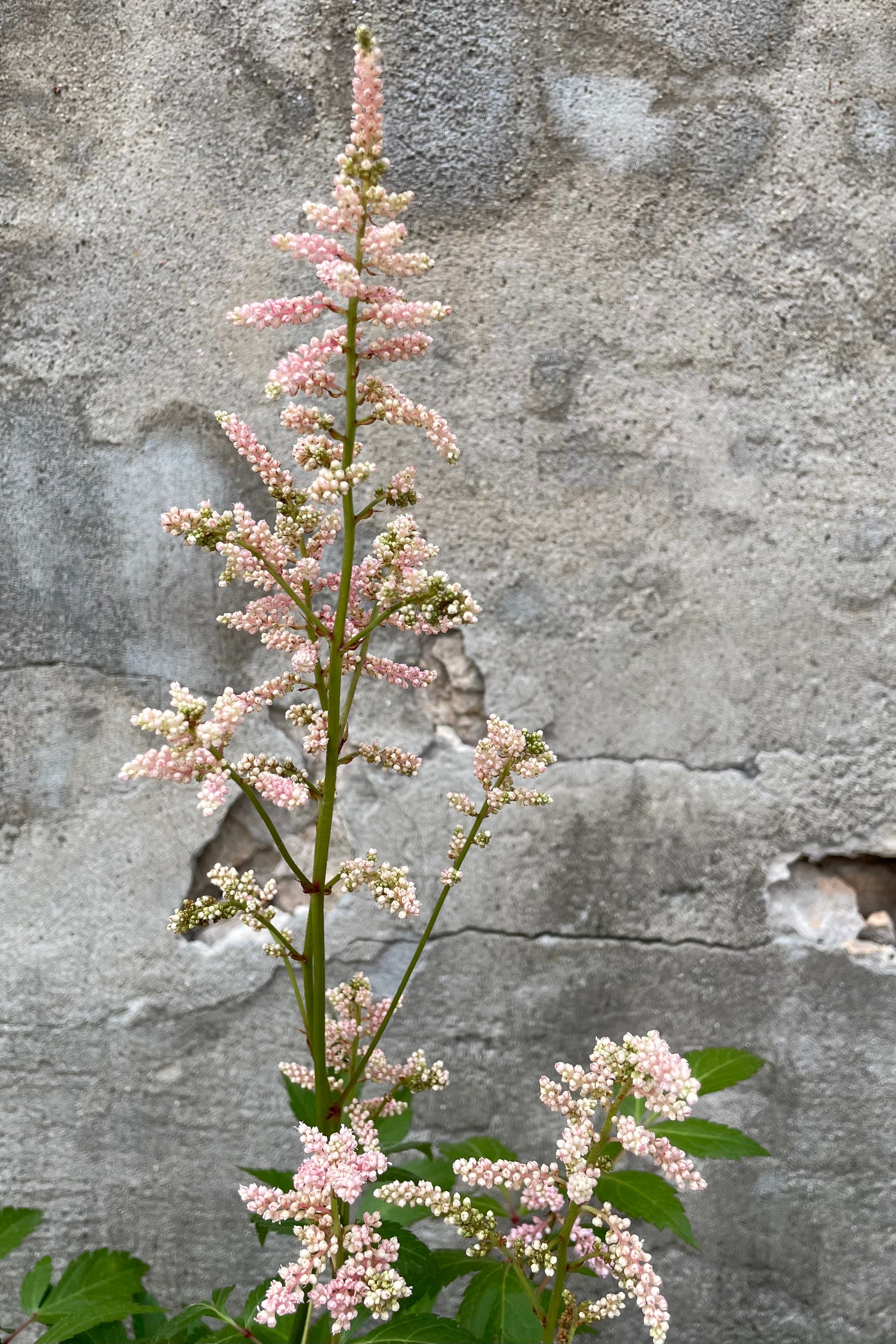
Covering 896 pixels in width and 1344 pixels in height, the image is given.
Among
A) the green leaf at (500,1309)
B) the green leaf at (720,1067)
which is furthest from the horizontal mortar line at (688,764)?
the green leaf at (500,1309)

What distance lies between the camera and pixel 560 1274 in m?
0.95

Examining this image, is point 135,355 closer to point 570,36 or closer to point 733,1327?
point 570,36

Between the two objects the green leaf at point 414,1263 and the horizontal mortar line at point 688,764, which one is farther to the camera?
the horizontal mortar line at point 688,764

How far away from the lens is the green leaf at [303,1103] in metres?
1.18

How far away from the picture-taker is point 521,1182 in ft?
3.13

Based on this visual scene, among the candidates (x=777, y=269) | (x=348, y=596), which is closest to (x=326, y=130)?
(x=777, y=269)

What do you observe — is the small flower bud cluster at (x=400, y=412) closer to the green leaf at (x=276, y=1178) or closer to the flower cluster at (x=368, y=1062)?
the flower cluster at (x=368, y=1062)

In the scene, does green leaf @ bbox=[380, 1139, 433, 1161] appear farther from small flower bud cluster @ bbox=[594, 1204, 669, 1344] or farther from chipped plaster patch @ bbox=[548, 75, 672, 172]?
chipped plaster patch @ bbox=[548, 75, 672, 172]

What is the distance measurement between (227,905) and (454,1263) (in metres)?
0.59

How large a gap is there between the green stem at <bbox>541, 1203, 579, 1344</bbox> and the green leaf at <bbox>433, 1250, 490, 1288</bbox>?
0.19 meters

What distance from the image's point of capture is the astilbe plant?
84 cm

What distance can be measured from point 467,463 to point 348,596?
38.0 inches

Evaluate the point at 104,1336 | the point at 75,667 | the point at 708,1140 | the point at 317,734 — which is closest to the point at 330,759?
the point at 317,734

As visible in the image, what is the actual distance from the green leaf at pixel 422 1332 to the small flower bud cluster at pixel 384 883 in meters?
0.43
